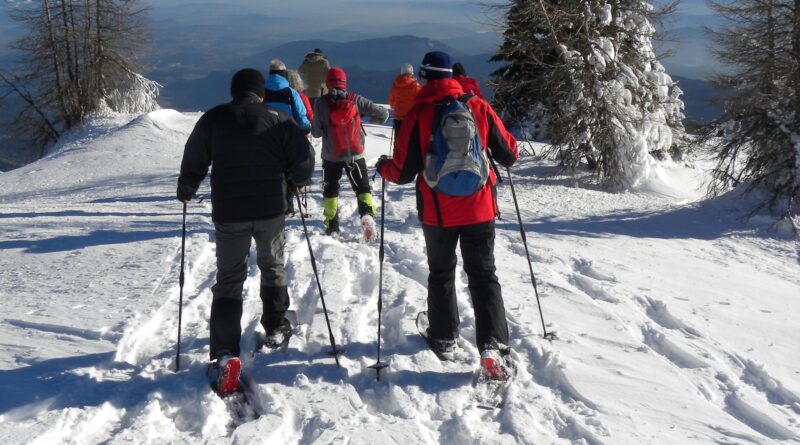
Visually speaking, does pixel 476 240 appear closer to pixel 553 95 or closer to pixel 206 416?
pixel 206 416

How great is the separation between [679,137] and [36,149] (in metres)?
33.0

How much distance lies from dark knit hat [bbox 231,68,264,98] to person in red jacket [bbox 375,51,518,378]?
101cm

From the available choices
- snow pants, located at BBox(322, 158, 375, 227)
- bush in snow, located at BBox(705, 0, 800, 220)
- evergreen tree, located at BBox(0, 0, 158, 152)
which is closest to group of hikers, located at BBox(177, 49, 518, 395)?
snow pants, located at BBox(322, 158, 375, 227)

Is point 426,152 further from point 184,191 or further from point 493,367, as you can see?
point 184,191

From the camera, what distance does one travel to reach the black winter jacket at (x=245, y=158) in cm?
412

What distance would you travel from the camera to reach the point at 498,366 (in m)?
4.29

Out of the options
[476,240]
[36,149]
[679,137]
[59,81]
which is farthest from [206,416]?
[36,149]

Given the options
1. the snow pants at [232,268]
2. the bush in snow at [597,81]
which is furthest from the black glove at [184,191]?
the bush in snow at [597,81]

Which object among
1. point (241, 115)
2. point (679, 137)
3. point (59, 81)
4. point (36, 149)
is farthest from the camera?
point (36, 149)

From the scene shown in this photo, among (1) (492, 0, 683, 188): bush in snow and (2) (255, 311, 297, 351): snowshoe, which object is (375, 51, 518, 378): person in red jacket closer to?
(2) (255, 311, 297, 351): snowshoe

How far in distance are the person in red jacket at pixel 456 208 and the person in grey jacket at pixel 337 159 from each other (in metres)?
3.02

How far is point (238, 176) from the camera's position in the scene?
13.8ft

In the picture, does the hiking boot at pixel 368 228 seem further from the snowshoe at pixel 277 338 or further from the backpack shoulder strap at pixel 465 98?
the backpack shoulder strap at pixel 465 98

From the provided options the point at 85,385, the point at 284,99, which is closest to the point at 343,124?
the point at 284,99
